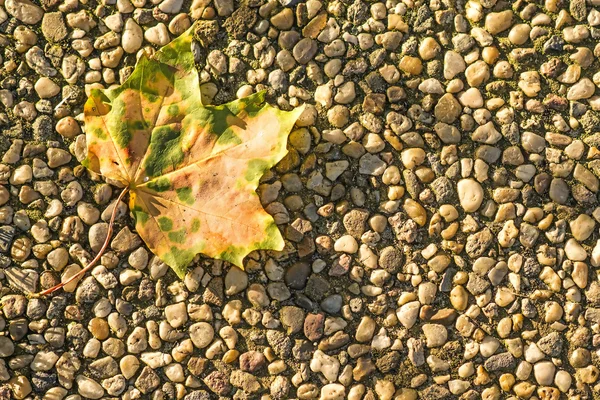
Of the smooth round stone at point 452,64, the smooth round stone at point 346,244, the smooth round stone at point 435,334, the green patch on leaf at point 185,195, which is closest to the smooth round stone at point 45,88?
the green patch on leaf at point 185,195

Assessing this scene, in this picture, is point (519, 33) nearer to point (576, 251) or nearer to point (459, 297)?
point (576, 251)

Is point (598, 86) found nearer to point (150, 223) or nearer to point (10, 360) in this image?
point (150, 223)

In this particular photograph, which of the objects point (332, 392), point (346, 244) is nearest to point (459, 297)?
point (346, 244)

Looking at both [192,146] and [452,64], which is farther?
[452,64]

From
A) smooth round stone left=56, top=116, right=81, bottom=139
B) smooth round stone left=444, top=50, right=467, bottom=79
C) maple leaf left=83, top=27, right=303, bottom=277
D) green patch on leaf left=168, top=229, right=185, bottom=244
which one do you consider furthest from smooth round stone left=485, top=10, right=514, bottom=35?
smooth round stone left=56, top=116, right=81, bottom=139

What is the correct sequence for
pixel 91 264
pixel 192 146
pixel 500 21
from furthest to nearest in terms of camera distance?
pixel 500 21 < pixel 91 264 < pixel 192 146

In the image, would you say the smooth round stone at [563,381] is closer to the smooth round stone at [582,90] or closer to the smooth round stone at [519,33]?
the smooth round stone at [582,90]

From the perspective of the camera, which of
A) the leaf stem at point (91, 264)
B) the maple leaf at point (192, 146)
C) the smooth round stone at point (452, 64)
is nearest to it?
the maple leaf at point (192, 146)
